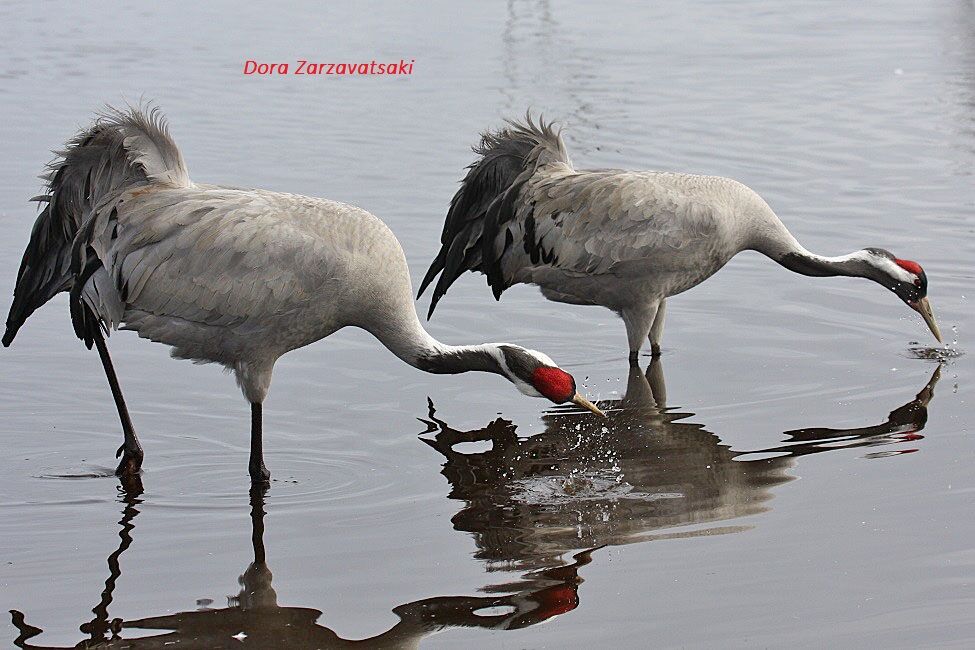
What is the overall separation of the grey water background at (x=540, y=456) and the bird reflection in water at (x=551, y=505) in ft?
0.05

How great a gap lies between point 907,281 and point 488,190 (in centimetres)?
227

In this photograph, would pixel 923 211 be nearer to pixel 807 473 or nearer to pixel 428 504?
pixel 807 473

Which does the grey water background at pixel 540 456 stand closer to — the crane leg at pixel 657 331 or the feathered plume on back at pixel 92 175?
the crane leg at pixel 657 331

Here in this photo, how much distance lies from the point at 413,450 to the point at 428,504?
2.31ft

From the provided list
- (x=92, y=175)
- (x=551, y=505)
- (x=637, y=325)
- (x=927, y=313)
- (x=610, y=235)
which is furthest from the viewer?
(x=927, y=313)

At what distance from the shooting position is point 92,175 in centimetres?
621

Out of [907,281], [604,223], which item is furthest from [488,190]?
[907,281]

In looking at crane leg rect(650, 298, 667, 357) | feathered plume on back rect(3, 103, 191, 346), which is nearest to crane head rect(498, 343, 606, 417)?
feathered plume on back rect(3, 103, 191, 346)

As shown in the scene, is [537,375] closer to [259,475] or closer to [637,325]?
[259,475]

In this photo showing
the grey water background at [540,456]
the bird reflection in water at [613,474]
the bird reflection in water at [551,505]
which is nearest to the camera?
the bird reflection in water at [551,505]

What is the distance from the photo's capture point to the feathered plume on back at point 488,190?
8.02 m

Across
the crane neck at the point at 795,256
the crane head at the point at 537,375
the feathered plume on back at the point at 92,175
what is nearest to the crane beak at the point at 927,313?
the crane neck at the point at 795,256

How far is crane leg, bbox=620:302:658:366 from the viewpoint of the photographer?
781 centimetres

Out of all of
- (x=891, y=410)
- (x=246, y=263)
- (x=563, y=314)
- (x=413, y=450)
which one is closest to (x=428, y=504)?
(x=413, y=450)
